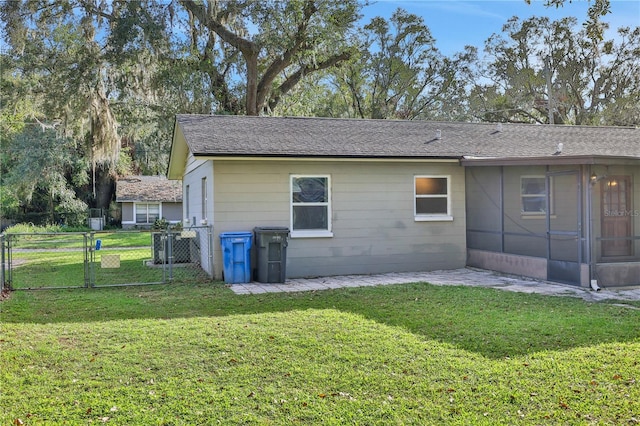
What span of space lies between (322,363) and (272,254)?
5513mm

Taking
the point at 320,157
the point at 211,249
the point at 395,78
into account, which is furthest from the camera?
the point at 395,78

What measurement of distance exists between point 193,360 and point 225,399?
1064 millimetres

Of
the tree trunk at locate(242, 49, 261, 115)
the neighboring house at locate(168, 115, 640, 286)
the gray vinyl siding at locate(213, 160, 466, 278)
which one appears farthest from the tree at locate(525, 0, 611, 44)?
the tree trunk at locate(242, 49, 261, 115)

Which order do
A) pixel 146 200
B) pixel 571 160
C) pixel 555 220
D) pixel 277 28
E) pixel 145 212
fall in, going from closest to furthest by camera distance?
pixel 571 160 < pixel 555 220 < pixel 277 28 < pixel 146 200 < pixel 145 212

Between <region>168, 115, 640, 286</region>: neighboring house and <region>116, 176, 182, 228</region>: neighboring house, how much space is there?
22896mm

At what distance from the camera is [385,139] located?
12484 mm

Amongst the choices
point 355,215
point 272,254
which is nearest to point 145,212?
point 355,215

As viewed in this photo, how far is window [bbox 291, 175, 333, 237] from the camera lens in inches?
441

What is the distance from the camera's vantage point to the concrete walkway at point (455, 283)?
8844 millimetres

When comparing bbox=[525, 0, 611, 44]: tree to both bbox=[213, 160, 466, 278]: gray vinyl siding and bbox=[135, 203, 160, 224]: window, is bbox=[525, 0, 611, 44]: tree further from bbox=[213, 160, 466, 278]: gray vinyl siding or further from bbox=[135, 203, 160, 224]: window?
bbox=[135, 203, 160, 224]: window

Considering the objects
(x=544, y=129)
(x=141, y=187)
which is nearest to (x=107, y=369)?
(x=544, y=129)

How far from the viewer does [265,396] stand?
164 inches

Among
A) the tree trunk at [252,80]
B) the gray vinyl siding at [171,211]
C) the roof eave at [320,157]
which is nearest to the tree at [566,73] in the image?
the tree trunk at [252,80]

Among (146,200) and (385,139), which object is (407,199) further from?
(146,200)
